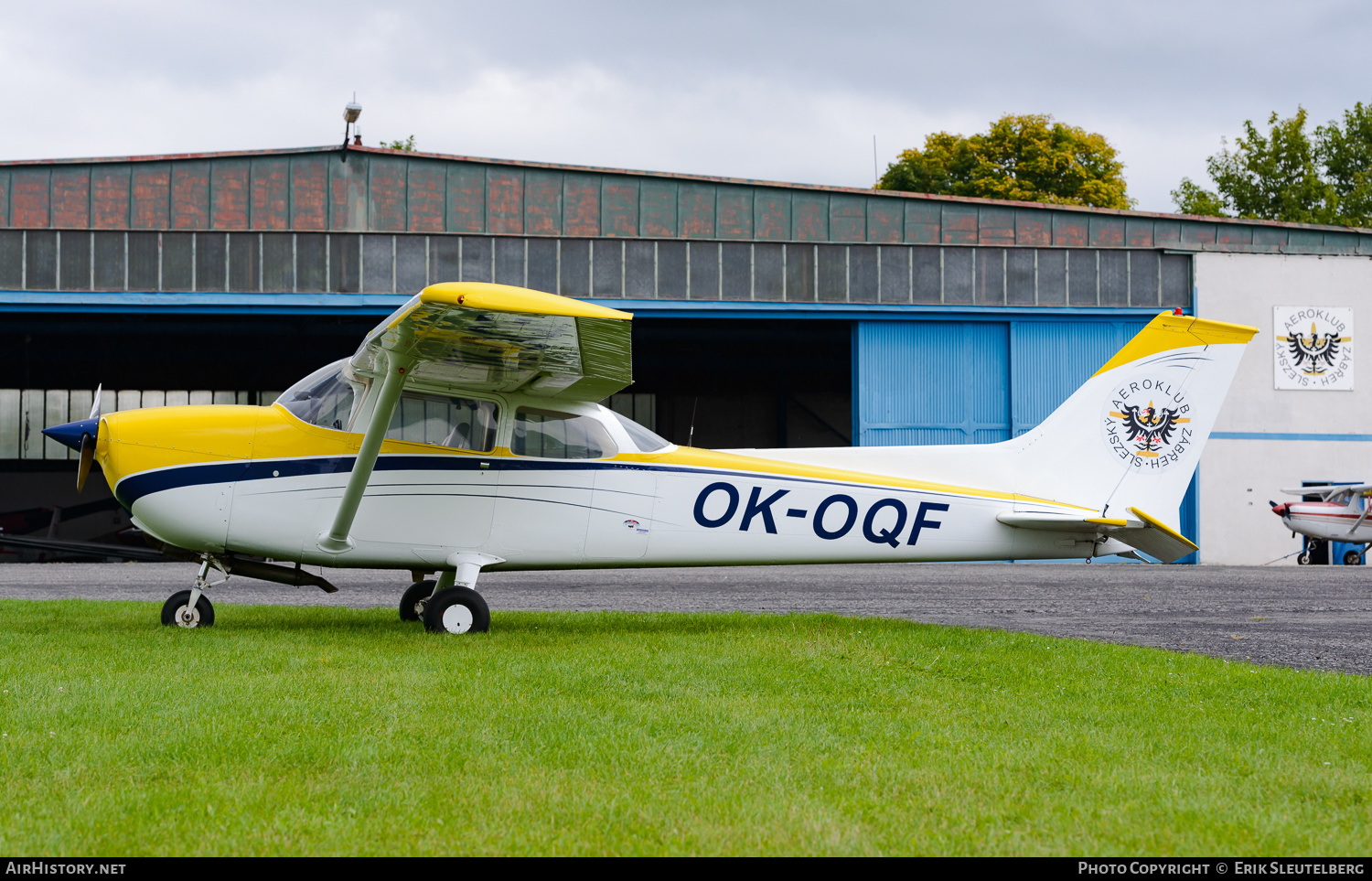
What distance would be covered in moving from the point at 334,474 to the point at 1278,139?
162 feet

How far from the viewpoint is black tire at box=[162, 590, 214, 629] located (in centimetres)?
811

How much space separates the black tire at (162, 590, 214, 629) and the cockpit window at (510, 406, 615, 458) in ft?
8.74

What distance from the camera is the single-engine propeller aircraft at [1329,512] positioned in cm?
2295

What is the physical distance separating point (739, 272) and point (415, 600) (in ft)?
47.2

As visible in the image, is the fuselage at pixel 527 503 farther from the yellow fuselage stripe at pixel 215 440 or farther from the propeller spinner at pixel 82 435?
the propeller spinner at pixel 82 435

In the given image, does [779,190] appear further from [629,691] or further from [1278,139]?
[1278,139]

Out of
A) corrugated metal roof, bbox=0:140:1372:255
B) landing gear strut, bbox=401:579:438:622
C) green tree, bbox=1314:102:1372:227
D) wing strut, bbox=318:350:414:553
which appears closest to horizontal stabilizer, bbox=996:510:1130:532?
landing gear strut, bbox=401:579:438:622

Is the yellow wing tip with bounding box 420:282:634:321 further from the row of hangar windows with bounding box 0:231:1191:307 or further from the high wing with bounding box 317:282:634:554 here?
the row of hangar windows with bounding box 0:231:1191:307

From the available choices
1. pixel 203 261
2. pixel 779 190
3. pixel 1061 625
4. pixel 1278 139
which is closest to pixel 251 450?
pixel 1061 625

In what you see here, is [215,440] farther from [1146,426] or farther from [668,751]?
[1146,426]

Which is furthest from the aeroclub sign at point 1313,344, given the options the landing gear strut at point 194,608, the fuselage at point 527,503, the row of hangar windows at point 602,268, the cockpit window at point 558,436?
the landing gear strut at point 194,608

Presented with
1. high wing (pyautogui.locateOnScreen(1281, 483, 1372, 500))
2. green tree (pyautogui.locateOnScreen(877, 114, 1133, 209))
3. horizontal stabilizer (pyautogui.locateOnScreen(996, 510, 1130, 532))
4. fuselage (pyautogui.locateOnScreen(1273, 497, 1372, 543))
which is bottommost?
fuselage (pyautogui.locateOnScreen(1273, 497, 1372, 543))

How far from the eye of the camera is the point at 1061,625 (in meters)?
9.56

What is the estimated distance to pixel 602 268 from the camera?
21734mm
